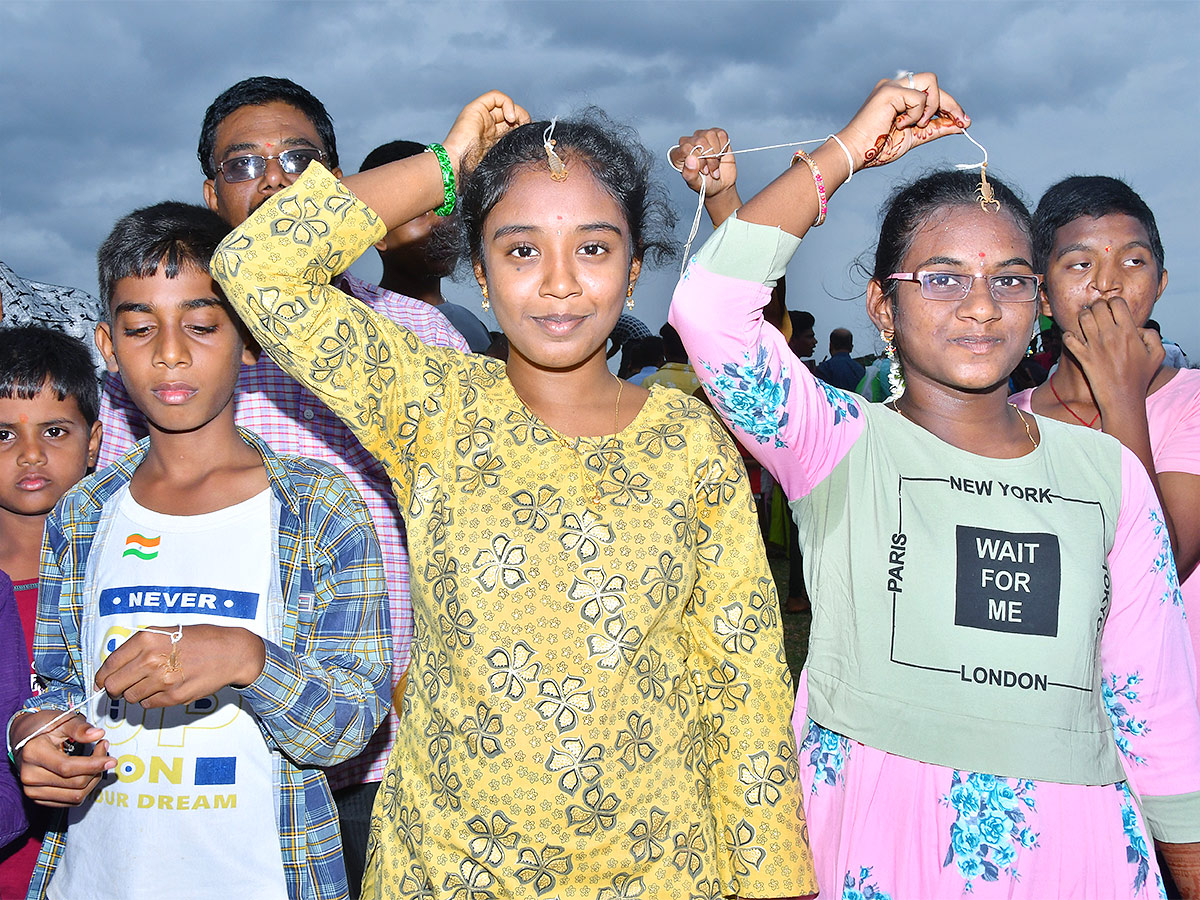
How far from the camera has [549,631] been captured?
63.0 inches

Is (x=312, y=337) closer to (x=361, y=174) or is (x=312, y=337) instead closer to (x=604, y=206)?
(x=361, y=174)

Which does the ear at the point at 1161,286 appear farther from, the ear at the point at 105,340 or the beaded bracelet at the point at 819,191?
the ear at the point at 105,340

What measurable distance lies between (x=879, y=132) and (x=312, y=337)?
1.19m

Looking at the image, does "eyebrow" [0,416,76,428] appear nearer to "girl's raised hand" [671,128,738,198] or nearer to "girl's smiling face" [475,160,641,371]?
"girl's smiling face" [475,160,641,371]

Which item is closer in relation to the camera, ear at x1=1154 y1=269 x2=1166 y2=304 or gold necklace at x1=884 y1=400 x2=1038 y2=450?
gold necklace at x1=884 y1=400 x2=1038 y2=450

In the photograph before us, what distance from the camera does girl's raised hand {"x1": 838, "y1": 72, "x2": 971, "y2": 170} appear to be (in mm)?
1856

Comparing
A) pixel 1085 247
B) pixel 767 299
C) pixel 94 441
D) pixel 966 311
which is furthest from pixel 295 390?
pixel 1085 247

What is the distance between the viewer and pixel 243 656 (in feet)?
5.22

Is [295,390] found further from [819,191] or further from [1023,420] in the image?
[1023,420]

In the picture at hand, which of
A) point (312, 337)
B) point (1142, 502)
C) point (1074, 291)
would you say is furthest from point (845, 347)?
point (312, 337)

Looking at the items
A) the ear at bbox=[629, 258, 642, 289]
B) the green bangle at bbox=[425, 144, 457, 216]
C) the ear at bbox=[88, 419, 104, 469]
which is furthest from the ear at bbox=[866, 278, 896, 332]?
the ear at bbox=[88, 419, 104, 469]

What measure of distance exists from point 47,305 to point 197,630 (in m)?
2.38

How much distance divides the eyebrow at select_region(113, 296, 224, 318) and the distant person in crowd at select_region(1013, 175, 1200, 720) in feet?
6.66

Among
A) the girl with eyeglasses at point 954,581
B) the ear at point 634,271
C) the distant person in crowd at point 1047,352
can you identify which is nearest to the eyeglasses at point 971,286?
the girl with eyeglasses at point 954,581
